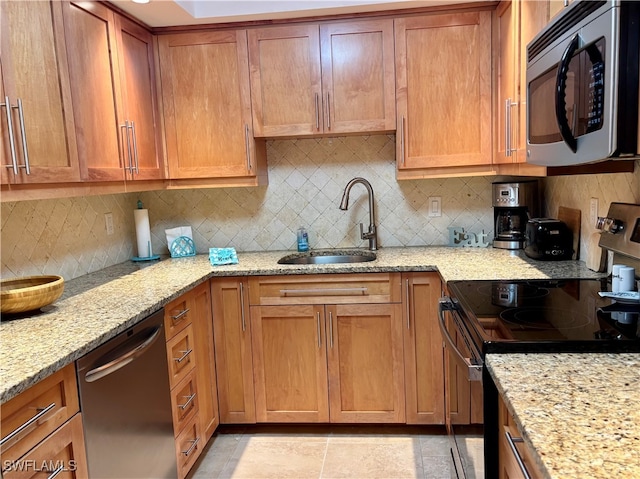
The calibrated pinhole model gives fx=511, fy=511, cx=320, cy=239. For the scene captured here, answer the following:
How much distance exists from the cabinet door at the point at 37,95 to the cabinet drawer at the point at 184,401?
96 cm

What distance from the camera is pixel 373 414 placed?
2.59m

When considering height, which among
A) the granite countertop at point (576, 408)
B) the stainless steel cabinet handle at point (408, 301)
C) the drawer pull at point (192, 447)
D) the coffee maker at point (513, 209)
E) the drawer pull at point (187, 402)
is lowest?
the drawer pull at point (192, 447)

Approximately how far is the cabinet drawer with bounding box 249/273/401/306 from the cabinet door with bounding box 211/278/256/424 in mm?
91

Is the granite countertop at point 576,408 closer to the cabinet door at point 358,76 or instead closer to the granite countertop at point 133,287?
the granite countertop at point 133,287

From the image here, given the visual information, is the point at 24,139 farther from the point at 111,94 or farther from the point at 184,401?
the point at 184,401

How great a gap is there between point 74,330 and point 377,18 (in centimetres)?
202

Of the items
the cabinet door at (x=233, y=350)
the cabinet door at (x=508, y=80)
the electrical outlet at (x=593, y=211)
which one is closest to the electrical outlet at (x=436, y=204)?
the cabinet door at (x=508, y=80)

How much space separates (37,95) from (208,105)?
1055 mm

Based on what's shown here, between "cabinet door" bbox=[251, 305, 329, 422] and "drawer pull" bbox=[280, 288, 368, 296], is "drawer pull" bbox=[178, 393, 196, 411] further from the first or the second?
"drawer pull" bbox=[280, 288, 368, 296]

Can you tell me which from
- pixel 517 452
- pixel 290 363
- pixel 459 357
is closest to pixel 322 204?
pixel 290 363

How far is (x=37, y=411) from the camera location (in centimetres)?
131

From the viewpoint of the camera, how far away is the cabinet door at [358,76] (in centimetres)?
260

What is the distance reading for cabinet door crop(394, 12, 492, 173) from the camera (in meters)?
2.56

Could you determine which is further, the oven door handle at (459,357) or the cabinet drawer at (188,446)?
the cabinet drawer at (188,446)
